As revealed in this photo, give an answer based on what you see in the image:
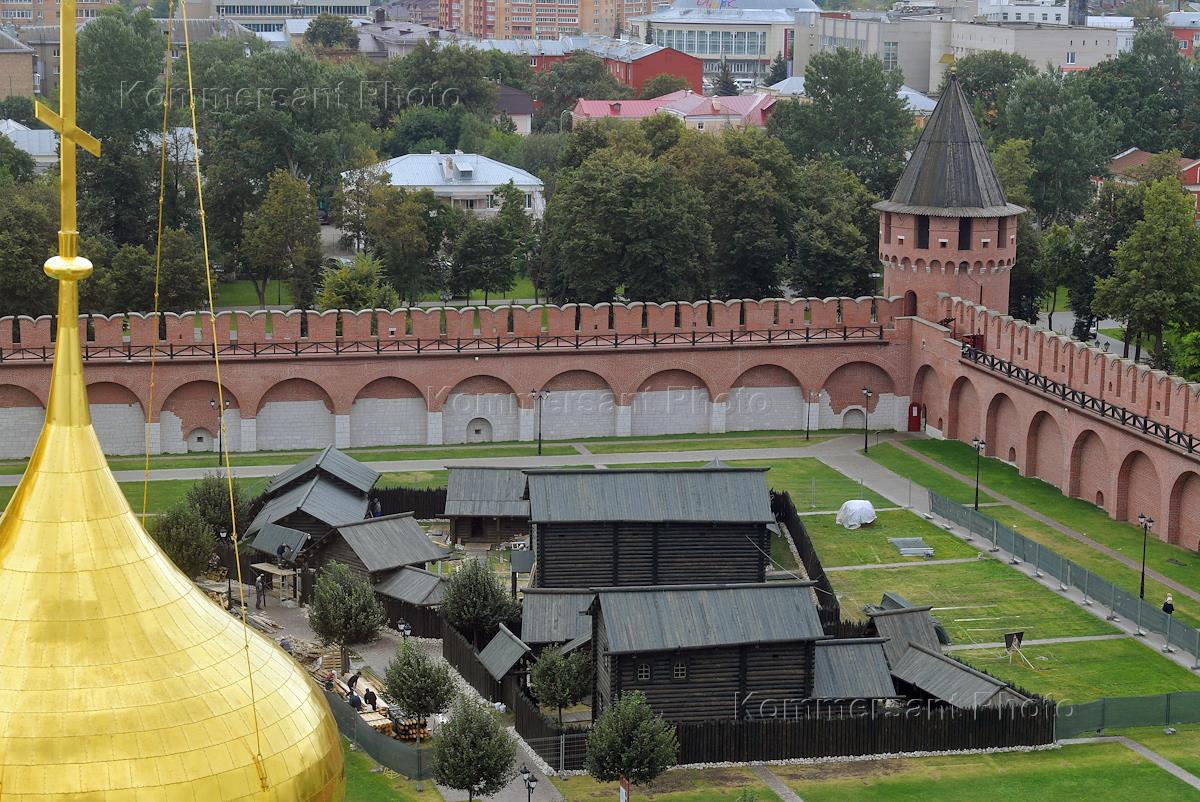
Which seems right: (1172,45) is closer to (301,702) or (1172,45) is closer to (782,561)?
(782,561)

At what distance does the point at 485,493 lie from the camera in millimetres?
55906

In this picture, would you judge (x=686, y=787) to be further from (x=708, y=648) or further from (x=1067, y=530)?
(x=1067, y=530)

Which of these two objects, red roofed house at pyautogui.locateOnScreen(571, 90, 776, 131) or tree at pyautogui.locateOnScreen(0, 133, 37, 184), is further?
red roofed house at pyautogui.locateOnScreen(571, 90, 776, 131)

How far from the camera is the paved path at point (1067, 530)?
51.2m

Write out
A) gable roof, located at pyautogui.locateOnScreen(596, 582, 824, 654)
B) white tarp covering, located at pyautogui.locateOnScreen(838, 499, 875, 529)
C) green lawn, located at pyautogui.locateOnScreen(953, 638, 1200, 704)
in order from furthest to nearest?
white tarp covering, located at pyautogui.locateOnScreen(838, 499, 875, 529)
green lawn, located at pyautogui.locateOnScreen(953, 638, 1200, 704)
gable roof, located at pyautogui.locateOnScreen(596, 582, 824, 654)

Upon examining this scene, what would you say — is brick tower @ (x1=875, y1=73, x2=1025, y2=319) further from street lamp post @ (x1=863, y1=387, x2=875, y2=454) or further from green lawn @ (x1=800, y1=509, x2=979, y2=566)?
green lawn @ (x1=800, y1=509, x2=979, y2=566)

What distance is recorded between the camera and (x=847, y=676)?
137 ft

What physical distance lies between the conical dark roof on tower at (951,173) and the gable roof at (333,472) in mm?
22773

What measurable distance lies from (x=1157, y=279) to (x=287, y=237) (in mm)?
36152

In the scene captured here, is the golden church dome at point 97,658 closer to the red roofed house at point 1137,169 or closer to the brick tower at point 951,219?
the brick tower at point 951,219

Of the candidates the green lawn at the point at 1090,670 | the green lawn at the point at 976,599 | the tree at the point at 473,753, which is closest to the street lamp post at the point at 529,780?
the tree at the point at 473,753

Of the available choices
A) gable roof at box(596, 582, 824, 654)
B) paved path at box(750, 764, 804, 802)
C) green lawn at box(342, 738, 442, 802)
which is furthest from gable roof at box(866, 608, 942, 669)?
green lawn at box(342, 738, 442, 802)

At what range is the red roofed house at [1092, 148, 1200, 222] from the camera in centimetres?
10350

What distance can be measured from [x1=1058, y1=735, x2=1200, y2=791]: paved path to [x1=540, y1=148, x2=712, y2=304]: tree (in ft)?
130
